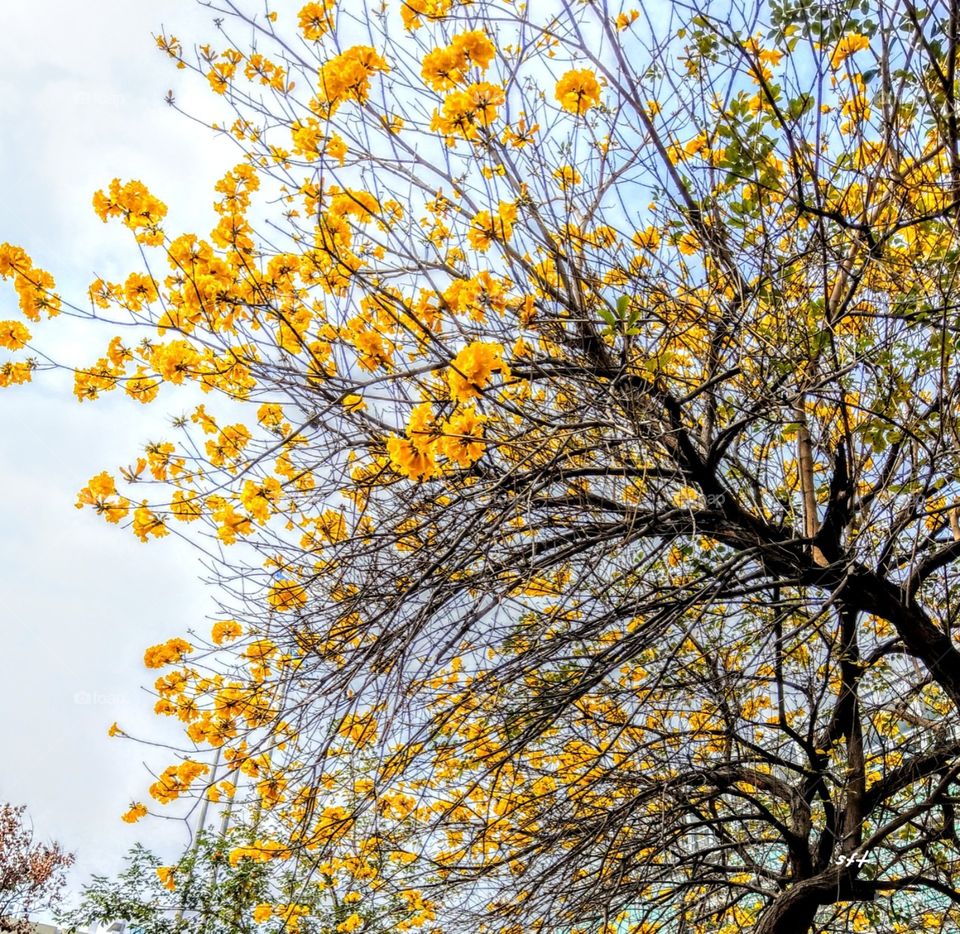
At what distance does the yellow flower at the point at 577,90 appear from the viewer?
2.49 metres

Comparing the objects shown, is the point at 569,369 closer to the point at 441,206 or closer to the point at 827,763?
the point at 441,206

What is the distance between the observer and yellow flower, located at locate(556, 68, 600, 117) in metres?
2.49

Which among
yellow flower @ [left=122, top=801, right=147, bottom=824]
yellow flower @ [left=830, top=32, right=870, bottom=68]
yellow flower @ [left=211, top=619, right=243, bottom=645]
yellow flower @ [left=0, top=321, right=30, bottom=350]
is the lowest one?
yellow flower @ [left=122, top=801, right=147, bottom=824]

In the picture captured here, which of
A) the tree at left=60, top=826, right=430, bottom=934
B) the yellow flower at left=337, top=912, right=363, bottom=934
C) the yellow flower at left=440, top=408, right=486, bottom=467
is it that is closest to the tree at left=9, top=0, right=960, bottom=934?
the yellow flower at left=440, top=408, right=486, bottom=467

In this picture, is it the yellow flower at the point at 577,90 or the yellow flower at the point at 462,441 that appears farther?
the yellow flower at the point at 577,90

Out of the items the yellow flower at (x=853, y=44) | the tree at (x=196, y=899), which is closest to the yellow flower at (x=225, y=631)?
the yellow flower at (x=853, y=44)

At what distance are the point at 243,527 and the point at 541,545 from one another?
1248mm

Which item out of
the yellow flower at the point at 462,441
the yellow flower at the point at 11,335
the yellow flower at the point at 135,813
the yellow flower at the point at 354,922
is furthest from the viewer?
the yellow flower at the point at 354,922

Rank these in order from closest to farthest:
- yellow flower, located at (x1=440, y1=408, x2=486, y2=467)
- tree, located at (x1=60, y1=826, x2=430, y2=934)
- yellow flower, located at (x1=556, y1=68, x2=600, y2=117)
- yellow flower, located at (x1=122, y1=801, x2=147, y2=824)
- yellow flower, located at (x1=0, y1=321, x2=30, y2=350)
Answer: yellow flower, located at (x1=440, y1=408, x2=486, y2=467), yellow flower, located at (x1=556, y1=68, x2=600, y2=117), yellow flower, located at (x1=0, y1=321, x2=30, y2=350), yellow flower, located at (x1=122, y1=801, x2=147, y2=824), tree, located at (x1=60, y1=826, x2=430, y2=934)

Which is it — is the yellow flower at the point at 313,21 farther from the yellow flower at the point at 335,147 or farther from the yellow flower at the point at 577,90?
the yellow flower at the point at 577,90

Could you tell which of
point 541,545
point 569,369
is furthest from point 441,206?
point 541,545

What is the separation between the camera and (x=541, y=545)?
3.37 m

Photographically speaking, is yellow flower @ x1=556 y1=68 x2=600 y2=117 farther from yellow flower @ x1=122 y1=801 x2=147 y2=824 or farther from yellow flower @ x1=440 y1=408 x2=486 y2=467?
yellow flower @ x1=122 y1=801 x2=147 y2=824

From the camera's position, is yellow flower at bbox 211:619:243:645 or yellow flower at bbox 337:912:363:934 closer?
yellow flower at bbox 211:619:243:645
